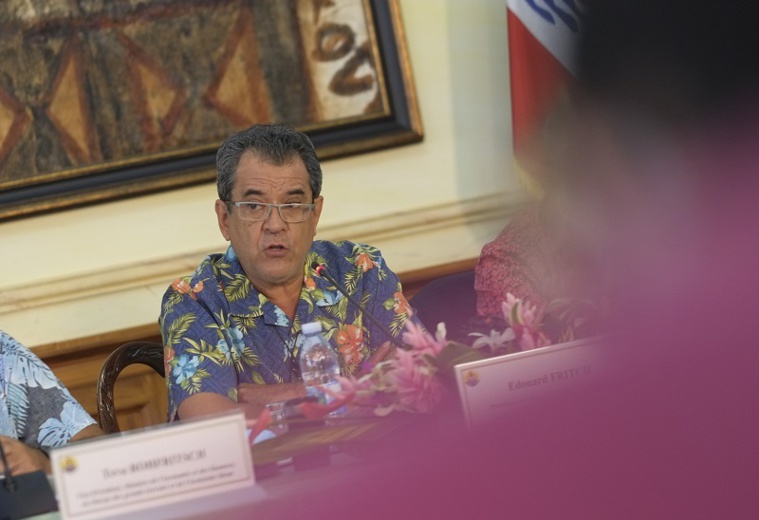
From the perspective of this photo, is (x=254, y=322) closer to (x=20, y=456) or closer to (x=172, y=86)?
(x=20, y=456)

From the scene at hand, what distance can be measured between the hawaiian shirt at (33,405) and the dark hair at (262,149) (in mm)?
547

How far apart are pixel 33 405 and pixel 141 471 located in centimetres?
102

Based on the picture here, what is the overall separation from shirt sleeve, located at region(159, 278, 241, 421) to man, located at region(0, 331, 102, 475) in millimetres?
199

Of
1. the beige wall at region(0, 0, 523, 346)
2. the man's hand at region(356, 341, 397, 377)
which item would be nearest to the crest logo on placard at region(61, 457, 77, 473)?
the man's hand at region(356, 341, 397, 377)

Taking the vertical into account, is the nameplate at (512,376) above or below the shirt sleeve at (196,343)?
below

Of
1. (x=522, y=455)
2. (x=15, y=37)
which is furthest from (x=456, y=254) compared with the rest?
(x=522, y=455)

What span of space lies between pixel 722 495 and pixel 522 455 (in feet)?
0.44

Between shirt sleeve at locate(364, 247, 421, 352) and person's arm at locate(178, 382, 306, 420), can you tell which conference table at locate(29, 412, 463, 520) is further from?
shirt sleeve at locate(364, 247, 421, 352)

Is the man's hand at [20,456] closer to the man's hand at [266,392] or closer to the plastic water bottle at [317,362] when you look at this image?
the man's hand at [266,392]

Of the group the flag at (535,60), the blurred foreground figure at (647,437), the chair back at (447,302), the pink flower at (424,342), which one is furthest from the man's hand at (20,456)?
the flag at (535,60)

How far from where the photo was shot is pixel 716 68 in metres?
1.35

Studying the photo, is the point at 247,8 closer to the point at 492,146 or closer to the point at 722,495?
the point at 492,146

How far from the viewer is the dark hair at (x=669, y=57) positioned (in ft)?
4.40

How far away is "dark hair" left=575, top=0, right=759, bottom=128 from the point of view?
52.7 inches
